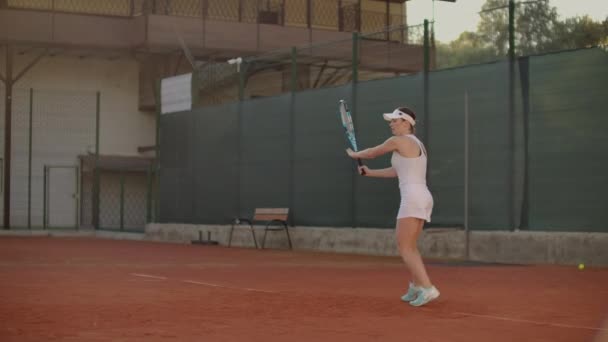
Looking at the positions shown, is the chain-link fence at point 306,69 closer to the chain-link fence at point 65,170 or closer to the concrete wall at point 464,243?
the concrete wall at point 464,243

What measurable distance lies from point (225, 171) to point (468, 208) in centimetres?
908

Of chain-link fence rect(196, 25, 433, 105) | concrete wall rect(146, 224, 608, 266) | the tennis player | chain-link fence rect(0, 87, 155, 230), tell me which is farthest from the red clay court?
chain-link fence rect(0, 87, 155, 230)

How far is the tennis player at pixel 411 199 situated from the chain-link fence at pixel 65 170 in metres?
25.4

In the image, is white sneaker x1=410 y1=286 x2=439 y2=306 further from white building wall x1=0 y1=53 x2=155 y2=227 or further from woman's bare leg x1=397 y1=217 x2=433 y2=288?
white building wall x1=0 y1=53 x2=155 y2=227

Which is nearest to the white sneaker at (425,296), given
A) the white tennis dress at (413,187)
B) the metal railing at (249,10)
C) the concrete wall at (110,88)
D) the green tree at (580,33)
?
the white tennis dress at (413,187)

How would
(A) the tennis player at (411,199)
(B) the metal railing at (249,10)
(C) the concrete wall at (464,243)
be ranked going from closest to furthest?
1. (A) the tennis player at (411,199)
2. (C) the concrete wall at (464,243)
3. (B) the metal railing at (249,10)

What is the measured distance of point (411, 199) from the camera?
33.9 ft

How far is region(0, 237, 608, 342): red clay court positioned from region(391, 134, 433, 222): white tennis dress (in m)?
0.93

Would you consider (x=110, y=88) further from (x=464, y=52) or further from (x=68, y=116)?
(x=464, y=52)

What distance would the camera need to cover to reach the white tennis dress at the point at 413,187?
10344 mm

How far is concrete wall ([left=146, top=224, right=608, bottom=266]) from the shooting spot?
17.4m

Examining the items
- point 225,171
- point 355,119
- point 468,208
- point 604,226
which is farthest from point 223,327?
point 225,171

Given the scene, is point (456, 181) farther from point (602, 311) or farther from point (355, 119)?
point (602, 311)

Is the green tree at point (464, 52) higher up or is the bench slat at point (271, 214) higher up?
the green tree at point (464, 52)
